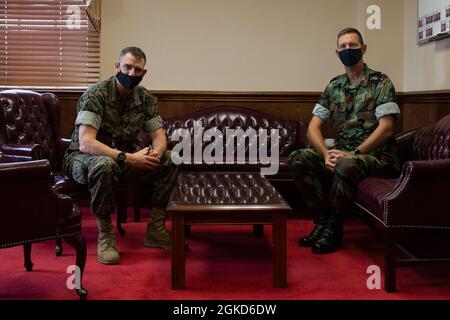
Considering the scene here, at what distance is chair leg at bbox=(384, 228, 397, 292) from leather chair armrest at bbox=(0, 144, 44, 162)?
7.16 feet

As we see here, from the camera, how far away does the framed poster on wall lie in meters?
4.02

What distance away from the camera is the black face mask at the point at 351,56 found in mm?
3586

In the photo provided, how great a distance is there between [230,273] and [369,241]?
4.10 ft

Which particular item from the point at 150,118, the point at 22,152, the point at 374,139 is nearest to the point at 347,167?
the point at 374,139

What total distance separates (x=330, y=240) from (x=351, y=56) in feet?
4.00


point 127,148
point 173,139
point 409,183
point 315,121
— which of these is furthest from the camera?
point 173,139

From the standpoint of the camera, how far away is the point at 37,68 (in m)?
4.95

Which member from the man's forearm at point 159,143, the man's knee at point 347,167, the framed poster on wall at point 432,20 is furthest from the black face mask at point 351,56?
the man's forearm at point 159,143

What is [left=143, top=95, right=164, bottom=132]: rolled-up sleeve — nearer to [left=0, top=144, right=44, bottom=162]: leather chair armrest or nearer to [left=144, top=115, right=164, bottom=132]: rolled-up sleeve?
[left=144, top=115, right=164, bottom=132]: rolled-up sleeve

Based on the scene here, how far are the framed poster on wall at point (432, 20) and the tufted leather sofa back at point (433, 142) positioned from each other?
0.85 m

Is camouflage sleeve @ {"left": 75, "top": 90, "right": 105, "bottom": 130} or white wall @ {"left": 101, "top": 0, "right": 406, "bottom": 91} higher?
white wall @ {"left": 101, "top": 0, "right": 406, "bottom": 91}

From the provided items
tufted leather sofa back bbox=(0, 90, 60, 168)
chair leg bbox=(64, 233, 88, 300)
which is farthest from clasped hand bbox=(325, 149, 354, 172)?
tufted leather sofa back bbox=(0, 90, 60, 168)

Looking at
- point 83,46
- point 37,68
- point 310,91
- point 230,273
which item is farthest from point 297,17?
point 230,273

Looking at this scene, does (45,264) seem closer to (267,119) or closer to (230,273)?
(230,273)
